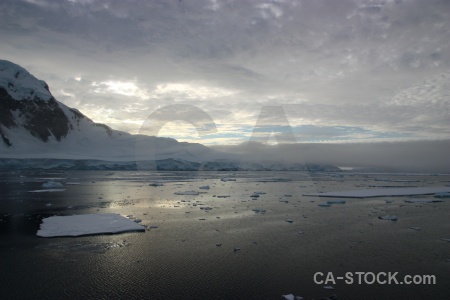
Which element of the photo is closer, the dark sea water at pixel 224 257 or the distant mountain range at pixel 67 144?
the dark sea water at pixel 224 257

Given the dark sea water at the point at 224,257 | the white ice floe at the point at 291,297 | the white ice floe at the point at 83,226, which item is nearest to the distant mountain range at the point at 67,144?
the white ice floe at the point at 83,226

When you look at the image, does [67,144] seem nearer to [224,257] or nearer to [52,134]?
[52,134]

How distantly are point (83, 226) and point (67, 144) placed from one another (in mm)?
92593

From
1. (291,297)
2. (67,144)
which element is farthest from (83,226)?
(67,144)

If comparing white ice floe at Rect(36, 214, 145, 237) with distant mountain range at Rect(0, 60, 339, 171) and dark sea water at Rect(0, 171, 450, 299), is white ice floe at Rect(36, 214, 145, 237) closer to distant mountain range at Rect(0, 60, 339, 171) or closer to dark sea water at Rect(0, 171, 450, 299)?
dark sea water at Rect(0, 171, 450, 299)

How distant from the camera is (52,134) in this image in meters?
93.4

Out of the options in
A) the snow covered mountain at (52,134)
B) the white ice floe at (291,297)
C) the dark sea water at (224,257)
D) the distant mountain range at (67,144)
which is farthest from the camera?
the snow covered mountain at (52,134)

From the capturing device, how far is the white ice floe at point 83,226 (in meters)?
10.3

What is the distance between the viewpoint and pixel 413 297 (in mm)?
5875

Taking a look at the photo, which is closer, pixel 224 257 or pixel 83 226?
pixel 224 257

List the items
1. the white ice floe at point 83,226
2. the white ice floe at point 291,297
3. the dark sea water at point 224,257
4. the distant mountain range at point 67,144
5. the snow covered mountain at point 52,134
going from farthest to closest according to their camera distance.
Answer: the snow covered mountain at point 52,134, the distant mountain range at point 67,144, the white ice floe at point 83,226, the dark sea water at point 224,257, the white ice floe at point 291,297

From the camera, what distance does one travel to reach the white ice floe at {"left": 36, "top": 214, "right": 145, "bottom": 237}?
10.3 m

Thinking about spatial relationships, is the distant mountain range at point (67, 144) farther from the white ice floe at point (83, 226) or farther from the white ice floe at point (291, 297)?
the white ice floe at point (291, 297)

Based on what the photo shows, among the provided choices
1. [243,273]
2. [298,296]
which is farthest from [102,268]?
[298,296]
